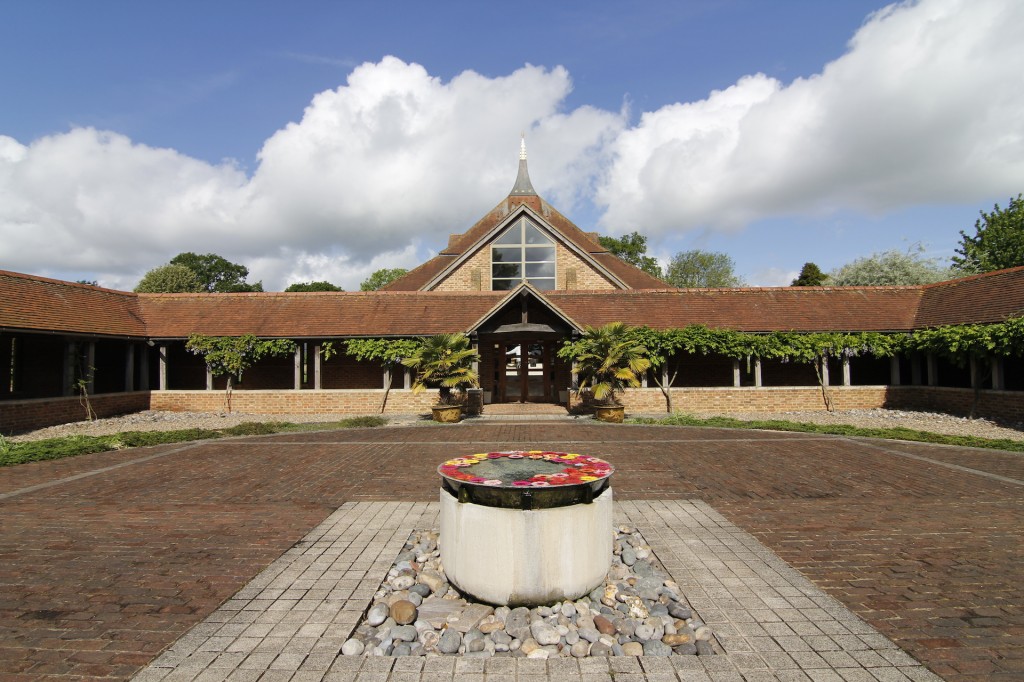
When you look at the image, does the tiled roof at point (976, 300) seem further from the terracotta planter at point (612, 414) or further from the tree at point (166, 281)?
the tree at point (166, 281)

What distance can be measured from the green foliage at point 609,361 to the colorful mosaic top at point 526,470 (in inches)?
404

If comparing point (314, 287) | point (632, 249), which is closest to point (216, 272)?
point (314, 287)

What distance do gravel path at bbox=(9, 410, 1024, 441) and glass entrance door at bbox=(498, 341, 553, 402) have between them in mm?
4110

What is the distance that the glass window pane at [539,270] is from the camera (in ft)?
78.9

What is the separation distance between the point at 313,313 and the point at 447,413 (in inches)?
294

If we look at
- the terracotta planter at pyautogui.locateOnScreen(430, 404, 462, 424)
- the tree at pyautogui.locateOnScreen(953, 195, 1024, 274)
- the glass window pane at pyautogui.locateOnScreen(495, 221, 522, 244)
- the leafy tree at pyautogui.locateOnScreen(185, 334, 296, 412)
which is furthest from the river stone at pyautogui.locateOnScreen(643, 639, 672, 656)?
the tree at pyautogui.locateOnScreen(953, 195, 1024, 274)

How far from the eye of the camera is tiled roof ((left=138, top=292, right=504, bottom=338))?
63.4ft

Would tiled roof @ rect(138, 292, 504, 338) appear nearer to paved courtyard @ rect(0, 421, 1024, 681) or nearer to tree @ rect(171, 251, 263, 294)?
paved courtyard @ rect(0, 421, 1024, 681)

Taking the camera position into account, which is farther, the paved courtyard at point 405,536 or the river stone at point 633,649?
the river stone at point 633,649

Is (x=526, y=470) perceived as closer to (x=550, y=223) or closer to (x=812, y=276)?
(x=550, y=223)

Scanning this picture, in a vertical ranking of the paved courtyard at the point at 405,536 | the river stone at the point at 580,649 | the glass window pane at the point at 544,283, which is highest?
the glass window pane at the point at 544,283

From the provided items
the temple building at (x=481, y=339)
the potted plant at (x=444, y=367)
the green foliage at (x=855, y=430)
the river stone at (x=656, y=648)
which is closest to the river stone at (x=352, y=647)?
the river stone at (x=656, y=648)

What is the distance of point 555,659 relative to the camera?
Result: 12.2 feet

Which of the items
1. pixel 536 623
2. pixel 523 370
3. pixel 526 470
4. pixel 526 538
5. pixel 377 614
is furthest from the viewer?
pixel 523 370
